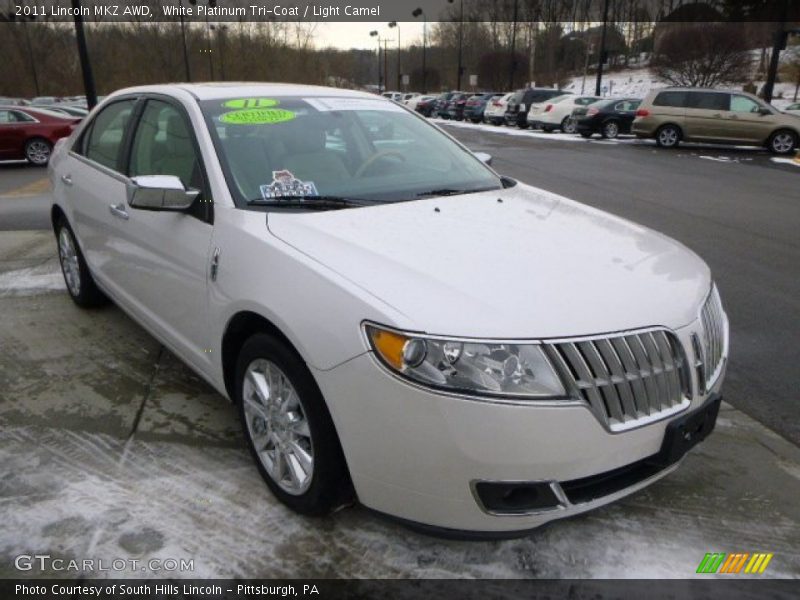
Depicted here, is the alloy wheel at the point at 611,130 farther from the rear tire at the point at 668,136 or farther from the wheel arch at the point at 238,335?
the wheel arch at the point at 238,335

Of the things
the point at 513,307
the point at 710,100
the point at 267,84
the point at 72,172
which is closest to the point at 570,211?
the point at 513,307

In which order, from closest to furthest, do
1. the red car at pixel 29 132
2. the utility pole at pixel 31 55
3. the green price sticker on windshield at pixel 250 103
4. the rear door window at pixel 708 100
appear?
1. the green price sticker on windshield at pixel 250 103
2. the red car at pixel 29 132
3. the rear door window at pixel 708 100
4. the utility pole at pixel 31 55

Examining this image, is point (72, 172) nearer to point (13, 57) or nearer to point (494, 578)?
point (494, 578)

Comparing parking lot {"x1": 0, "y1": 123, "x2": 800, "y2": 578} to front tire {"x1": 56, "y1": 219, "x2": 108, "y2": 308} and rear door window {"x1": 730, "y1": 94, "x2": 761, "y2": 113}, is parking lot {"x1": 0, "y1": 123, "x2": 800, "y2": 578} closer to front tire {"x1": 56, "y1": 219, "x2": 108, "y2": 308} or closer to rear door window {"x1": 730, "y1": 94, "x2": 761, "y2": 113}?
front tire {"x1": 56, "y1": 219, "x2": 108, "y2": 308}

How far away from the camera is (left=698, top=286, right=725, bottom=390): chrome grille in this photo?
233 centimetres

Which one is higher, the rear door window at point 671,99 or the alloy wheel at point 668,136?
the rear door window at point 671,99

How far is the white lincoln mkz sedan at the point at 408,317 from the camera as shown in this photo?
76.5 inches

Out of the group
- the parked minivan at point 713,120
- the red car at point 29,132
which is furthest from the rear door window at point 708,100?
the red car at point 29,132

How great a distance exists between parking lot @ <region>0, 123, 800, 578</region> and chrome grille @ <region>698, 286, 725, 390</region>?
0.62 meters

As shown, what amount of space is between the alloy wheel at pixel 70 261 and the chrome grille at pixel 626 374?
384cm

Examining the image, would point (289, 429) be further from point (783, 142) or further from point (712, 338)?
point (783, 142)

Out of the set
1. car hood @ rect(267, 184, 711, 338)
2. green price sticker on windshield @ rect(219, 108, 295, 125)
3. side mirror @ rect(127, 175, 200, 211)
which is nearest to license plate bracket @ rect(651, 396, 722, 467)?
car hood @ rect(267, 184, 711, 338)

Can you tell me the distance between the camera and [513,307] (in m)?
2.03

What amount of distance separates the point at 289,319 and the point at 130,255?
1699 millimetres
